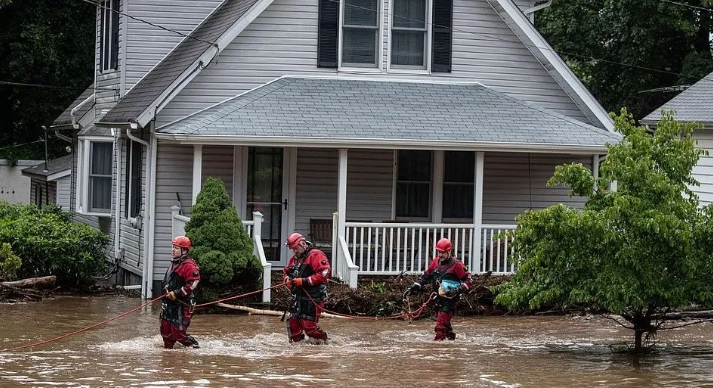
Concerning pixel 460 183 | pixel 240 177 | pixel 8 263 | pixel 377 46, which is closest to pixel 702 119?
pixel 460 183

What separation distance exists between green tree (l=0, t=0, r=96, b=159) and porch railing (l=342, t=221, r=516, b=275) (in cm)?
1967

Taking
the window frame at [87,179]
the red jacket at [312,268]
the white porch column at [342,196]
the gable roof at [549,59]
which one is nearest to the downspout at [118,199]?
the window frame at [87,179]

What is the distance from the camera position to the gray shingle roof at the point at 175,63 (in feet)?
74.6

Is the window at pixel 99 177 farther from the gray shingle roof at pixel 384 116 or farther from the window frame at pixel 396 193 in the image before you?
the window frame at pixel 396 193

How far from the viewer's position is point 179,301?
16.4m

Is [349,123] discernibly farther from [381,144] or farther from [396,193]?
[396,193]

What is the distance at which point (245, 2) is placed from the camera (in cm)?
2408

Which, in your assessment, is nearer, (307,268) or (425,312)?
(307,268)

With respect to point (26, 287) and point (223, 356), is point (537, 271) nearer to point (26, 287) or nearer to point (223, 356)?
point (223, 356)

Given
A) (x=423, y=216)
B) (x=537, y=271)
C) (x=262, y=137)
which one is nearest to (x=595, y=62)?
(x=423, y=216)

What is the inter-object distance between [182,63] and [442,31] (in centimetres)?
499

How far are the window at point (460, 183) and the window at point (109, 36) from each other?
→ 23.8ft

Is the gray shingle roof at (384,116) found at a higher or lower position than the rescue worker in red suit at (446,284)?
higher

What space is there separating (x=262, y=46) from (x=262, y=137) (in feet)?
8.74
